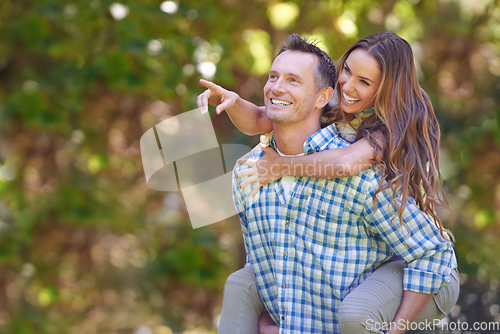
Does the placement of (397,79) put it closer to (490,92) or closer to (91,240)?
(490,92)

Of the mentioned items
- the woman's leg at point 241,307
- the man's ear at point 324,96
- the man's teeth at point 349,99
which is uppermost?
the man's ear at point 324,96

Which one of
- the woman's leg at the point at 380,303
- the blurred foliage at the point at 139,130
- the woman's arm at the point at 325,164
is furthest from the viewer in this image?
the blurred foliage at the point at 139,130

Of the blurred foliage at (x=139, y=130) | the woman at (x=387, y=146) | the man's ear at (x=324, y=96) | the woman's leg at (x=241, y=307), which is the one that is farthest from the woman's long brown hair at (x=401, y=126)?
the blurred foliage at (x=139, y=130)

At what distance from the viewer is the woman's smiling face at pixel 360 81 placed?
200 centimetres

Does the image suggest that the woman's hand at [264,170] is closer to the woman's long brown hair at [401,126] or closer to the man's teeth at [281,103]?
the man's teeth at [281,103]

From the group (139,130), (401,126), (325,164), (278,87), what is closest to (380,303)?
(325,164)

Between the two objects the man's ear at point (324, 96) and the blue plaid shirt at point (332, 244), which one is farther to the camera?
the man's ear at point (324, 96)

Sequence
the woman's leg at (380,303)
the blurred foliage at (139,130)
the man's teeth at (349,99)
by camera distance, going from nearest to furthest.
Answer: the woman's leg at (380,303) → the man's teeth at (349,99) → the blurred foliage at (139,130)

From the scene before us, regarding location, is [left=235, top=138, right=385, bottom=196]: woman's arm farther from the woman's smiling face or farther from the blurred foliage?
the blurred foliage

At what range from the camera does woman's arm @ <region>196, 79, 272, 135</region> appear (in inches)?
79.4

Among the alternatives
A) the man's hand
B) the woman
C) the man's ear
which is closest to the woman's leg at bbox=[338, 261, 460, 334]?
the woman

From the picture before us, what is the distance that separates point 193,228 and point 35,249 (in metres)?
1.45

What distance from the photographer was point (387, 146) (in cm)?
197

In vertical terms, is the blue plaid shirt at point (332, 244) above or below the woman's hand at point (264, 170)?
below
